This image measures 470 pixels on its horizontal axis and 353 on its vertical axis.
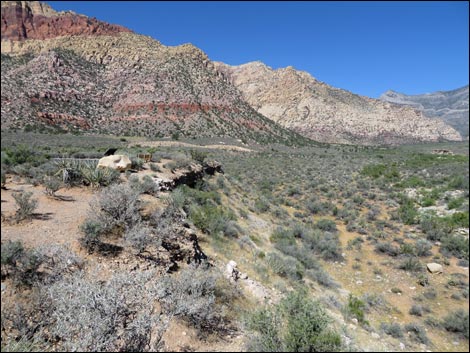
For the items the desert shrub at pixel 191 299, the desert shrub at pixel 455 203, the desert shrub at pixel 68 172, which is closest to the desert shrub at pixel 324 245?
the desert shrub at pixel 191 299

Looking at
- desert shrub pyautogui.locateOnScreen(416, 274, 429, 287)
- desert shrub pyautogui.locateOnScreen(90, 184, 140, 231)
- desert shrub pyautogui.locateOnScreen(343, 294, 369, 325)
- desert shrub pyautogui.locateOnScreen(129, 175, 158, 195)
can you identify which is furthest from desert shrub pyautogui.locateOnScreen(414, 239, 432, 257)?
desert shrub pyautogui.locateOnScreen(90, 184, 140, 231)

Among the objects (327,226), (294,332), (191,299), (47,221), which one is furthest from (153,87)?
(294,332)

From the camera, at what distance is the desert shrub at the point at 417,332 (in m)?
7.13

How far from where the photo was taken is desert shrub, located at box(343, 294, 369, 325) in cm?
759

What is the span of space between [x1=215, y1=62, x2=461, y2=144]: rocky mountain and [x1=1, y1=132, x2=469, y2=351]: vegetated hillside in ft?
305

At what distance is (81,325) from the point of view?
3205 mm

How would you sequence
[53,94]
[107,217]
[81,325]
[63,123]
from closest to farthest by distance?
1. [81,325]
2. [107,217]
3. [63,123]
4. [53,94]

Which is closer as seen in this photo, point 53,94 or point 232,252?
point 232,252

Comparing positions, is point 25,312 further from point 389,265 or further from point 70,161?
point 389,265

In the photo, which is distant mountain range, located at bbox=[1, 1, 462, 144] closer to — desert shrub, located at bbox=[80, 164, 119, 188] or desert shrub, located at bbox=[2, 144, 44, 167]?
desert shrub, located at bbox=[2, 144, 44, 167]

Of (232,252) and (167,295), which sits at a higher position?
(167,295)

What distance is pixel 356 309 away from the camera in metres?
7.98

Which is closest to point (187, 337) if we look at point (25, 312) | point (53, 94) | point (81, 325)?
point (81, 325)

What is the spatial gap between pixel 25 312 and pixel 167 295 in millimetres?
2017
